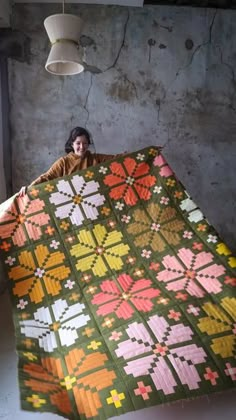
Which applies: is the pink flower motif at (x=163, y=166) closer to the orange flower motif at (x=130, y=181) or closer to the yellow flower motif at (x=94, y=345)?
the orange flower motif at (x=130, y=181)

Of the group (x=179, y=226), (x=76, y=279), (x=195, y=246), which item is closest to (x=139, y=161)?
(x=179, y=226)

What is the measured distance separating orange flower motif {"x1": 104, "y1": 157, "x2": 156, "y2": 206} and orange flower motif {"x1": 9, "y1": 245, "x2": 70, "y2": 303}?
0.56 meters

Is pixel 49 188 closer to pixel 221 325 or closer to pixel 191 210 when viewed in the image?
pixel 191 210

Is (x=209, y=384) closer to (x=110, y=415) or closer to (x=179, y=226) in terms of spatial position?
(x=110, y=415)

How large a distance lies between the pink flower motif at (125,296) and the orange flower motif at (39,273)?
26 centimetres

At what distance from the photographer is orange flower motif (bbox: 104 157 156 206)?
261 cm

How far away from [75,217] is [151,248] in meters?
0.51

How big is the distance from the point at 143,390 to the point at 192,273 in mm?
768

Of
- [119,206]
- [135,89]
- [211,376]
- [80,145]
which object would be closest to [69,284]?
[119,206]

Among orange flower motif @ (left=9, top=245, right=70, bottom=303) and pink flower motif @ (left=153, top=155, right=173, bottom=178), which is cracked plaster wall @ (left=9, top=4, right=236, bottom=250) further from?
orange flower motif @ (left=9, top=245, right=70, bottom=303)

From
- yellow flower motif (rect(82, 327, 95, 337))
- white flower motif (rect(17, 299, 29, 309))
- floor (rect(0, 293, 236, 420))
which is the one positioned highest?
white flower motif (rect(17, 299, 29, 309))

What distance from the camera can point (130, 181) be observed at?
2.65 metres

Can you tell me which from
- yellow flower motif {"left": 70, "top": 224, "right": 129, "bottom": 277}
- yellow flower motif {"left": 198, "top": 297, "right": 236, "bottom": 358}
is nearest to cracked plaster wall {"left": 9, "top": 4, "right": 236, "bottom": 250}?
yellow flower motif {"left": 70, "top": 224, "right": 129, "bottom": 277}

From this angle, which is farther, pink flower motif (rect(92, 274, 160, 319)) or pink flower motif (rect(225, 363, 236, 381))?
pink flower motif (rect(92, 274, 160, 319))
